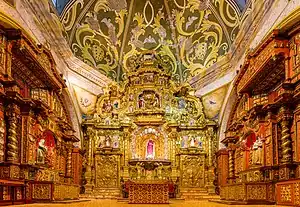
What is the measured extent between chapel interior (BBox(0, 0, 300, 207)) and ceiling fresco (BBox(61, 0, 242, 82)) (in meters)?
0.05

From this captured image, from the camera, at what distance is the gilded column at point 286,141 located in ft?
33.3

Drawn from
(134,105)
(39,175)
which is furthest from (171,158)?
(39,175)

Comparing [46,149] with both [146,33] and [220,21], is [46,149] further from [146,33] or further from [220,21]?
[146,33]

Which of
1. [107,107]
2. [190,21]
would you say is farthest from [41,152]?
[190,21]

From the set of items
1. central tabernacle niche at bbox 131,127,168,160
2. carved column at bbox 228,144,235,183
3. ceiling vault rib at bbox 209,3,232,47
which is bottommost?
carved column at bbox 228,144,235,183

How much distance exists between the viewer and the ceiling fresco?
17.5 m

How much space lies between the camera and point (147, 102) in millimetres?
18719

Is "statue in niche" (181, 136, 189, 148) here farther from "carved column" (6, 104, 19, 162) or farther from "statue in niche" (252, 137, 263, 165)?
"carved column" (6, 104, 19, 162)

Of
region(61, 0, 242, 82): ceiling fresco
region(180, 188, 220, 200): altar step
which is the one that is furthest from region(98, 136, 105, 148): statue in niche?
region(180, 188, 220, 200): altar step

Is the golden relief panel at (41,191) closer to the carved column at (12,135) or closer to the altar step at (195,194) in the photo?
the carved column at (12,135)

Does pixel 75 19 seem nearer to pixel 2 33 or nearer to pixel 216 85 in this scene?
pixel 216 85

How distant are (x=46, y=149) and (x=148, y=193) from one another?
3206mm

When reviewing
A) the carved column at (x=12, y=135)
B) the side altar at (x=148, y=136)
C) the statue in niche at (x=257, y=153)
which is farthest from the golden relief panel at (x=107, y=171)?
the carved column at (x=12, y=135)

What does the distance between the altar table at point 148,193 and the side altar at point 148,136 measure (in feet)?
16.3
